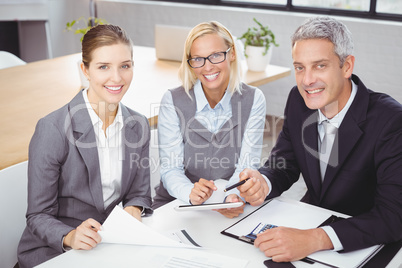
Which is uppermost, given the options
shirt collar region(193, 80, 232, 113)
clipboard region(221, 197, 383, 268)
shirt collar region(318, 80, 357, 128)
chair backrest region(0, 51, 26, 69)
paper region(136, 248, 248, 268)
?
shirt collar region(318, 80, 357, 128)

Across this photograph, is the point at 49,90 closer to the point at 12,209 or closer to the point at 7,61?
the point at 7,61

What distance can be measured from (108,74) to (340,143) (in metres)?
0.86

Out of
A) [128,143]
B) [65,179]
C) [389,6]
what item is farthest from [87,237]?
[389,6]

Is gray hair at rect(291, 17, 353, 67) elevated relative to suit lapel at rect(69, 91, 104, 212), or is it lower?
elevated

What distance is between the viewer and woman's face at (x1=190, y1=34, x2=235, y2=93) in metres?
2.04

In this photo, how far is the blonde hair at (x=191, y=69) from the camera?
6.70 ft

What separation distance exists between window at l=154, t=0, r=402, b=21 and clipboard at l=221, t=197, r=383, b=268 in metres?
3.28

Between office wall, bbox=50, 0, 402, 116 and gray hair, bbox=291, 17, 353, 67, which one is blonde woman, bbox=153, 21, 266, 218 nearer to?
gray hair, bbox=291, 17, 353, 67

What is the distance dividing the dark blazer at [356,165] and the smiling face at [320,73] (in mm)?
78

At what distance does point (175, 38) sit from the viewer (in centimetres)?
372

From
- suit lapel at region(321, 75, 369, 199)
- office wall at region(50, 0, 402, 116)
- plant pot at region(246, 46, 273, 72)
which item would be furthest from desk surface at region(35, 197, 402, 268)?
office wall at region(50, 0, 402, 116)

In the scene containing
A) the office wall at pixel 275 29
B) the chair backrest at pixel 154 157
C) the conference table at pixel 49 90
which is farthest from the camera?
the office wall at pixel 275 29

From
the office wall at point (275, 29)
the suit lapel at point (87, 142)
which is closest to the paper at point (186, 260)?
the suit lapel at point (87, 142)

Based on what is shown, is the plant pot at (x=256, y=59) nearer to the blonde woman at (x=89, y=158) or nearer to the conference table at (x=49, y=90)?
the conference table at (x=49, y=90)
